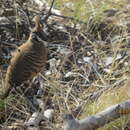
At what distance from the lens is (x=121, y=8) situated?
5105 mm

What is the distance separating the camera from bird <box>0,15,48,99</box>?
377 cm

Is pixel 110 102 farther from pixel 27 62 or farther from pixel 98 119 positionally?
pixel 27 62

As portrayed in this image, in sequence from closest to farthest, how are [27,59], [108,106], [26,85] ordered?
[108,106], [27,59], [26,85]

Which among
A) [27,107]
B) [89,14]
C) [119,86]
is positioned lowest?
[27,107]

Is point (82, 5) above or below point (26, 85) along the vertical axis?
above

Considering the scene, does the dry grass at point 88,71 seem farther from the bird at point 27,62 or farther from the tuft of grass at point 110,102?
the bird at point 27,62

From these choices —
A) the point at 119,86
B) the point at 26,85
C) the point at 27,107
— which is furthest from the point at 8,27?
the point at 119,86

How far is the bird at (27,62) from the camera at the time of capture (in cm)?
377

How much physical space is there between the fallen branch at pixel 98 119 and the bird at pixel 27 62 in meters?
0.90

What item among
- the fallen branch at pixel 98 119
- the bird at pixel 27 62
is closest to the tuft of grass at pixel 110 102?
the fallen branch at pixel 98 119

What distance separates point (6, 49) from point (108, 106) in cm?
149

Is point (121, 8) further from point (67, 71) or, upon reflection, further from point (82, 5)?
point (67, 71)

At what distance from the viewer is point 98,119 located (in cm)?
308

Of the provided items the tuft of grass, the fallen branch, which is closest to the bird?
the tuft of grass
